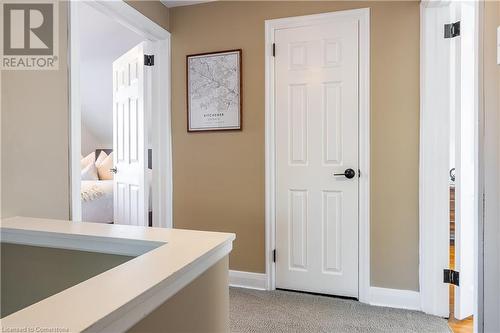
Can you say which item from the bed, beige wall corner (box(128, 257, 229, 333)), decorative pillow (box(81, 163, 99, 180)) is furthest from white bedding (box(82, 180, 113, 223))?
beige wall corner (box(128, 257, 229, 333))

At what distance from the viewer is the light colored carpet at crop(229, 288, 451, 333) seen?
2002mm

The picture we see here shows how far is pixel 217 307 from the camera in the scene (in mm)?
1049

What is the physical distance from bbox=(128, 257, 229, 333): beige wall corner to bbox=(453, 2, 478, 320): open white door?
1664mm

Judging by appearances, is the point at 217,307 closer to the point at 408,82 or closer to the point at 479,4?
the point at 479,4

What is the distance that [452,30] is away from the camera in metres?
2.10

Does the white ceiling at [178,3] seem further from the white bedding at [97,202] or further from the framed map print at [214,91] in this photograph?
the white bedding at [97,202]

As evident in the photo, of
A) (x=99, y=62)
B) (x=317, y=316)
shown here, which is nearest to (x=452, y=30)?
(x=317, y=316)

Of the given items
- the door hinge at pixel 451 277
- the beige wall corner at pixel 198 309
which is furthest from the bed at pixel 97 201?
the door hinge at pixel 451 277

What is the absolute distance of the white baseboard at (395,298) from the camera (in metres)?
2.27

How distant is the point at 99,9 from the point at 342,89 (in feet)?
5.58

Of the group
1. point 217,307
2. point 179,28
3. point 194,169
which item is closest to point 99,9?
point 179,28

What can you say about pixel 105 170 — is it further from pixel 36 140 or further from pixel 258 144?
pixel 36 140

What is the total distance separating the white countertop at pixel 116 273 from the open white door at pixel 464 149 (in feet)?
5.36

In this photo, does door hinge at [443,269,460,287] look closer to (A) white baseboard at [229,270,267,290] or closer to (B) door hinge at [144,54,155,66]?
(A) white baseboard at [229,270,267,290]
